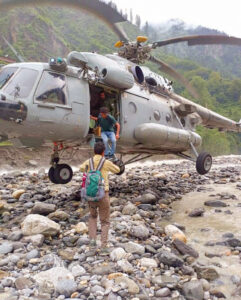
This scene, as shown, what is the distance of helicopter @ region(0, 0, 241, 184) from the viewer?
5535 millimetres

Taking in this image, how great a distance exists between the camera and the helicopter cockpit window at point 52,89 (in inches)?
223

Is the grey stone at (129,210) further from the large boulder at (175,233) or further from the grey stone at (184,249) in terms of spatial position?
the grey stone at (184,249)

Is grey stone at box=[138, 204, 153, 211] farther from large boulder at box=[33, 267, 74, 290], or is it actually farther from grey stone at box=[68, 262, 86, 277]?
large boulder at box=[33, 267, 74, 290]

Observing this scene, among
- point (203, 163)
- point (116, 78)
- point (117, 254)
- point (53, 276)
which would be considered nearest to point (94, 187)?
point (117, 254)

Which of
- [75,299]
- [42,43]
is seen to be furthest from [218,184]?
[42,43]

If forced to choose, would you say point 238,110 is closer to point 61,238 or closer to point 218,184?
point 218,184

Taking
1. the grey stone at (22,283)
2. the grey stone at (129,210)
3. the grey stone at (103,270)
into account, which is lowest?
the grey stone at (129,210)

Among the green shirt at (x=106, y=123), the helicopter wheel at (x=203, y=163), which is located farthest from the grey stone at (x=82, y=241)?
the helicopter wheel at (x=203, y=163)

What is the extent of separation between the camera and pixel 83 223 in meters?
5.02

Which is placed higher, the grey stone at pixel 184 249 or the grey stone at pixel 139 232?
the grey stone at pixel 139 232

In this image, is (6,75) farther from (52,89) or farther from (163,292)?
(163,292)

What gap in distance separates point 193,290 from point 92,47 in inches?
3333

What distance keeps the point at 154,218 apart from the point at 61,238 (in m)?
2.28

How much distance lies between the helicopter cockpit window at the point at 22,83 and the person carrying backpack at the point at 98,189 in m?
2.25
